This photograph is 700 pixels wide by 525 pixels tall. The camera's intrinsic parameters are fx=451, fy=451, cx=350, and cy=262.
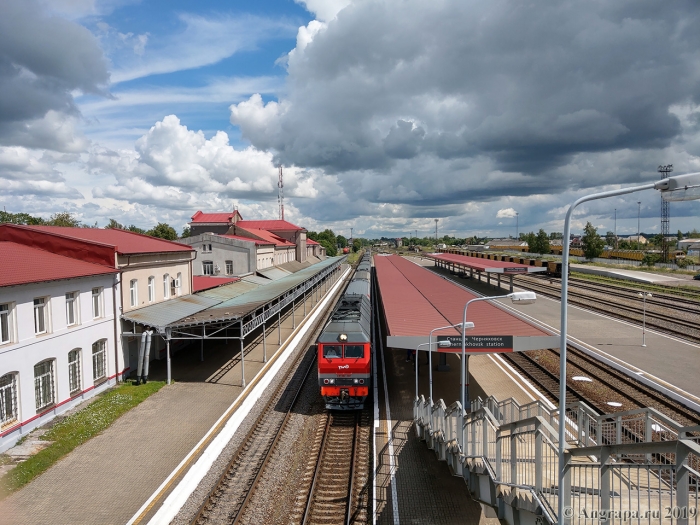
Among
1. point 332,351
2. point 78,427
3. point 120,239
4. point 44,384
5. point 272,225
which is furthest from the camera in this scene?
point 272,225

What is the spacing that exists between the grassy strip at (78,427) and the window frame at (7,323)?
3.38 meters

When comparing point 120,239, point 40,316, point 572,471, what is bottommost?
point 572,471

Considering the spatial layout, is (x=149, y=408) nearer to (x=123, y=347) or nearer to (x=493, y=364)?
(x=123, y=347)

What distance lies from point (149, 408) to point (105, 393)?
2.97 meters

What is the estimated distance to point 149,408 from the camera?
17.5 meters

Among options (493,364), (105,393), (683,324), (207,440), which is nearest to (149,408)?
(105,393)

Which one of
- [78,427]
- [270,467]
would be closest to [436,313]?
[270,467]

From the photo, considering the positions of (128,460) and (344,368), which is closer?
(128,460)

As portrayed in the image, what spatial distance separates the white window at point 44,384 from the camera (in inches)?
613

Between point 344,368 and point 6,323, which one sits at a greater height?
point 6,323

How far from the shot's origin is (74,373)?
17.6m

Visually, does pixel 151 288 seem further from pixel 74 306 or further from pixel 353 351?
pixel 353 351

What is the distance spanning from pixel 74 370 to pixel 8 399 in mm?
3278

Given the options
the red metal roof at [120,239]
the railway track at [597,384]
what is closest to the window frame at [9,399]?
the red metal roof at [120,239]
